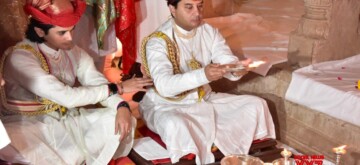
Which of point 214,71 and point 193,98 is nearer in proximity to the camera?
point 214,71

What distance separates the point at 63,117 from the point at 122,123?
41 cm

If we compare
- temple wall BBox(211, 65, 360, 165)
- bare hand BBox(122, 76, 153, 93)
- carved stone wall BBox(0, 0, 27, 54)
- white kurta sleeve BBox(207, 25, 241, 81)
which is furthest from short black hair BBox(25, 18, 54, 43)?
temple wall BBox(211, 65, 360, 165)

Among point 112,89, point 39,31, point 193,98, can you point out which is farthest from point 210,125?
point 39,31

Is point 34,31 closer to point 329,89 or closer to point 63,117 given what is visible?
point 63,117

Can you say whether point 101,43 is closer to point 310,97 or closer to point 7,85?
point 7,85

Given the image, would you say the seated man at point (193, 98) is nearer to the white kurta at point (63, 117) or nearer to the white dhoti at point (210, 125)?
the white dhoti at point (210, 125)

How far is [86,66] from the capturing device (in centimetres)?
316

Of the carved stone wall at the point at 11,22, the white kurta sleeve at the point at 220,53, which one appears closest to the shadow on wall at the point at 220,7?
the white kurta sleeve at the point at 220,53

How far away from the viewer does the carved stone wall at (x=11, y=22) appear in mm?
3223

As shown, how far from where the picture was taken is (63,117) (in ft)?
9.78

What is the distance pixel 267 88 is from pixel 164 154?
1.38 meters

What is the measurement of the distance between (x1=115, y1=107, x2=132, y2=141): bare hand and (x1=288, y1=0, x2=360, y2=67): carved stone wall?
180 centimetres

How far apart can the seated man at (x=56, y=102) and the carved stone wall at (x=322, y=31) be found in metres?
1.69

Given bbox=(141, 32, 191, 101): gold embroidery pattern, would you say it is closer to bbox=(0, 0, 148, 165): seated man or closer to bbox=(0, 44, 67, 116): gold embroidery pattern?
bbox=(0, 0, 148, 165): seated man
